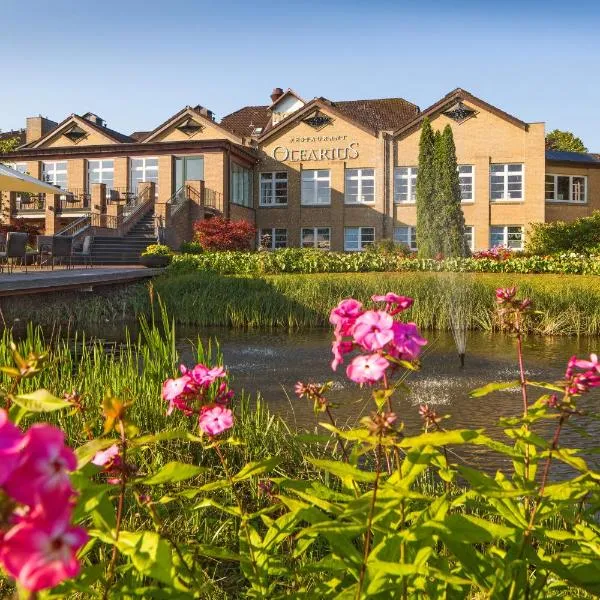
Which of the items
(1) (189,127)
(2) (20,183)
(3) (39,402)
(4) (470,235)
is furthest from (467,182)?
(3) (39,402)

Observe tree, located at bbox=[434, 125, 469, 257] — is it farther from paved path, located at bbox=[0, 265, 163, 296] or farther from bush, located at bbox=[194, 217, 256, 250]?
paved path, located at bbox=[0, 265, 163, 296]

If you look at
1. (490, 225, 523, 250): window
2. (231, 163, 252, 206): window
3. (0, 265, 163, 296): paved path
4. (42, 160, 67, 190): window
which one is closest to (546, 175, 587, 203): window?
(490, 225, 523, 250): window

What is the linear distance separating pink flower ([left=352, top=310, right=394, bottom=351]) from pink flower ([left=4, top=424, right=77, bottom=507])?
91cm

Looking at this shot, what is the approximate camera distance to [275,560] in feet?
6.34

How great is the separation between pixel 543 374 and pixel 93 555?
25.1 ft

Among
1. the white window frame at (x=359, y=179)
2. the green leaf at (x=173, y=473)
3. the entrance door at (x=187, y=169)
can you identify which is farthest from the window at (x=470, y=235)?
the green leaf at (x=173, y=473)

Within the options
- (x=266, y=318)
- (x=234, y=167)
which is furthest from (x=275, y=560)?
(x=234, y=167)

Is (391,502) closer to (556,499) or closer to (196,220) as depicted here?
(556,499)

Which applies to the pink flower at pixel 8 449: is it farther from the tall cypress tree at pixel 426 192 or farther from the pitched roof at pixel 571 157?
the pitched roof at pixel 571 157

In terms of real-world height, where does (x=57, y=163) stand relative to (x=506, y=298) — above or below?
above

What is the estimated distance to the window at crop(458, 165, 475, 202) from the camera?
3222cm

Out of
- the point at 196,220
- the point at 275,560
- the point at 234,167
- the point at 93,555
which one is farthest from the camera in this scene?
the point at 234,167

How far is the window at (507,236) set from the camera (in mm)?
31766

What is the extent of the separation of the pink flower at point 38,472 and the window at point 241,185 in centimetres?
3217
